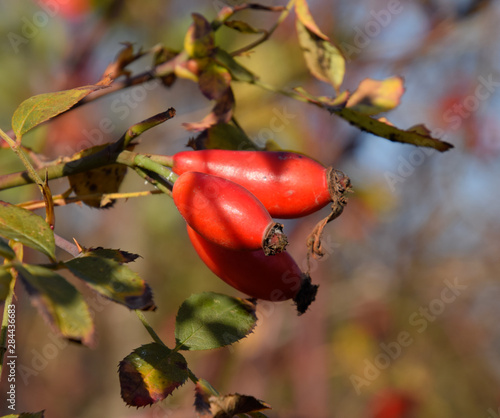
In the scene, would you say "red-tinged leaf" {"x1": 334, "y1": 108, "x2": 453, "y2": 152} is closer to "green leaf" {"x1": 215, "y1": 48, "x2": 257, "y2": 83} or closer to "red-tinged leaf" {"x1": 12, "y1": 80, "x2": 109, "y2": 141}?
"green leaf" {"x1": 215, "y1": 48, "x2": 257, "y2": 83}

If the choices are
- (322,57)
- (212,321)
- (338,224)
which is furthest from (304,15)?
(338,224)

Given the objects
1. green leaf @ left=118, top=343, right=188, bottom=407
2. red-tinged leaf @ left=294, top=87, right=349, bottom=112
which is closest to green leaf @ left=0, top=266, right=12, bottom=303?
green leaf @ left=118, top=343, right=188, bottom=407

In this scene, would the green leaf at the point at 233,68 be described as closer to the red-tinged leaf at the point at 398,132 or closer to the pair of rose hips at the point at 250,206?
the red-tinged leaf at the point at 398,132

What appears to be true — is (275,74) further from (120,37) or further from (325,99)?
(325,99)

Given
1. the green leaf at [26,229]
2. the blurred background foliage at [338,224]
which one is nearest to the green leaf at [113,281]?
the green leaf at [26,229]

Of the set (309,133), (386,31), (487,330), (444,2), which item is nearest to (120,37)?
(309,133)
